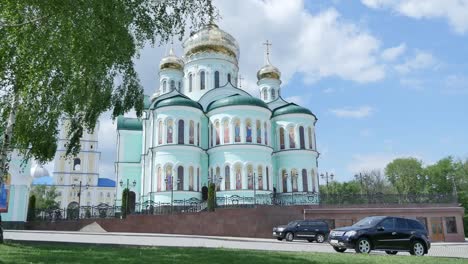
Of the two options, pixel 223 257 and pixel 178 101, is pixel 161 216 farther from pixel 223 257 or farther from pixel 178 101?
pixel 223 257

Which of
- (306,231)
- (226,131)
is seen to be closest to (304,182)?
(226,131)

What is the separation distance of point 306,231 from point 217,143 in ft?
43.6

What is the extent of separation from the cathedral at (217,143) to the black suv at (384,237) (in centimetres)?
1703

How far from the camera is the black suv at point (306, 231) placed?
21.7 m

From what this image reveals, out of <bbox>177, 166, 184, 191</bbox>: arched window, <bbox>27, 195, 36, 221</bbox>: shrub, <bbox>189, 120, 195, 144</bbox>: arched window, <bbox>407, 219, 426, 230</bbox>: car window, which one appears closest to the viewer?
<bbox>407, 219, 426, 230</bbox>: car window

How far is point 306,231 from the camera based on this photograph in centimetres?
2173

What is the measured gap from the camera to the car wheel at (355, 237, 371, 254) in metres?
13.4

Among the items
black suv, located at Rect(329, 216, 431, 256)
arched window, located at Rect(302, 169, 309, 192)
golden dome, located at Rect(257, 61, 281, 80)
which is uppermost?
golden dome, located at Rect(257, 61, 281, 80)

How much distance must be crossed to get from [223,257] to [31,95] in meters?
7.08

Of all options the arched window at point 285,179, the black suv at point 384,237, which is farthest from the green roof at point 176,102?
the black suv at point 384,237

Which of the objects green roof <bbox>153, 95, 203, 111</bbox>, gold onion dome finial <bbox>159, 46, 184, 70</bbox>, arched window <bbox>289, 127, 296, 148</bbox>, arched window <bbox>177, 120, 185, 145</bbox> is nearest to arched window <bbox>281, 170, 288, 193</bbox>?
arched window <bbox>289, 127, 296, 148</bbox>

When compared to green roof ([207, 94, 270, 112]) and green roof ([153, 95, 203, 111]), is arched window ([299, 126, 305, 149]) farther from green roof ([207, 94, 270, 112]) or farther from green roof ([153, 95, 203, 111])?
green roof ([153, 95, 203, 111])

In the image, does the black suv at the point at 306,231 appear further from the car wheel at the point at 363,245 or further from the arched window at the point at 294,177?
the arched window at the point at 294,177

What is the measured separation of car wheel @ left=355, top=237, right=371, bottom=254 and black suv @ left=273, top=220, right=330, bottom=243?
834 centimetres
